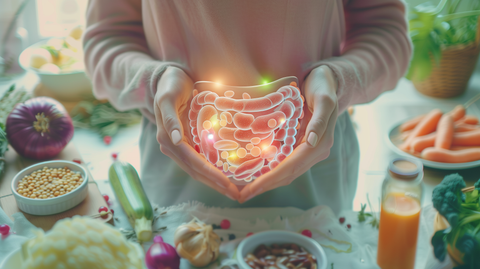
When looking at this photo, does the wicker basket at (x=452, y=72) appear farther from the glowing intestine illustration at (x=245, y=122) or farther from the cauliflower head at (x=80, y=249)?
the cauliflower head at (x=80, y=249)

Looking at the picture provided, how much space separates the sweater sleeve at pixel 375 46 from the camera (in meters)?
0.94

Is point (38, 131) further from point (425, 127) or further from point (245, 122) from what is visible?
point (425, 127)

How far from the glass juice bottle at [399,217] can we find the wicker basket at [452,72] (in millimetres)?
1393


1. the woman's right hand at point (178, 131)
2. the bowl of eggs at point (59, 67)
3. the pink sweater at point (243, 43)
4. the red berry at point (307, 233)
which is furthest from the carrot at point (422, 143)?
the bowl of eggs at point (59, 67)

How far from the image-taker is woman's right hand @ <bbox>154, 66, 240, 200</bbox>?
784 millimetres

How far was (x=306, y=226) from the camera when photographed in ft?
3.08

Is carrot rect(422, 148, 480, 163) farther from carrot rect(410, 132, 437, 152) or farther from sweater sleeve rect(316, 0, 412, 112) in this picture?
sweater sleeve rect(316, 0, 412, 112)

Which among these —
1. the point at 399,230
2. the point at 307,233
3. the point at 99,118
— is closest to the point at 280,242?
the point at 307,233

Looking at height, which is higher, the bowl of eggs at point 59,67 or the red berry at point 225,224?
the red berry at point 225,224

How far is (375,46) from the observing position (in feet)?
3.20

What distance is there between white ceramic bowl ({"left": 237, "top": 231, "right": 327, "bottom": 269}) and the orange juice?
0.40 ft

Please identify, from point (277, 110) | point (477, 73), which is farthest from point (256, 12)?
point (477, 73)

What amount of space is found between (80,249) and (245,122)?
1.36ft

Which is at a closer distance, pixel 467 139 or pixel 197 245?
pixel 197 245
